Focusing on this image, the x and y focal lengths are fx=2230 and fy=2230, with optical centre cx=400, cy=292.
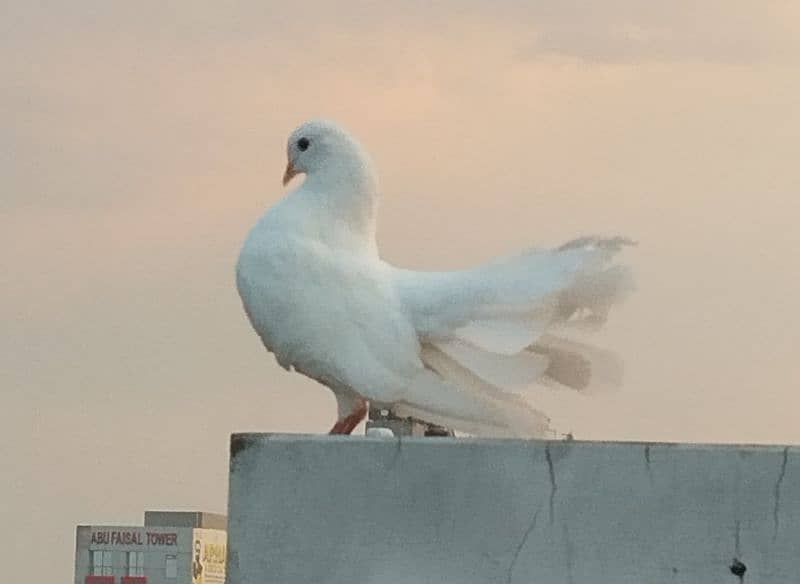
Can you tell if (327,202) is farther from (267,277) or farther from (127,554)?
(127,554)

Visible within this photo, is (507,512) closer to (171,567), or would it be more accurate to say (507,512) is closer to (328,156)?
(328,156)

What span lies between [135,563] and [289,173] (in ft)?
154

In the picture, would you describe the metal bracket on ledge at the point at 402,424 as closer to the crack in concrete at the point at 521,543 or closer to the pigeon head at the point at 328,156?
the pigeon head at the point at 328,156

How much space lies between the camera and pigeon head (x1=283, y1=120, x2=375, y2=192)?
9.43m

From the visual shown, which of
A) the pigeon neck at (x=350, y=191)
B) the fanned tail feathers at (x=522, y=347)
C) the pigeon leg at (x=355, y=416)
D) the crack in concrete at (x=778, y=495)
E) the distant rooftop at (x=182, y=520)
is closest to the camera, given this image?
the crack in concrete at (x=778, y=495)

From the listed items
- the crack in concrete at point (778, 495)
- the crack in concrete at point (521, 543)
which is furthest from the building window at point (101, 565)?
the crack in concrete at point (778, 495)

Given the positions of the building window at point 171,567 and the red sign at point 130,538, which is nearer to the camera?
the building window at point 171,567

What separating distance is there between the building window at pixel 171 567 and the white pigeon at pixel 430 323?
44042 millimetres

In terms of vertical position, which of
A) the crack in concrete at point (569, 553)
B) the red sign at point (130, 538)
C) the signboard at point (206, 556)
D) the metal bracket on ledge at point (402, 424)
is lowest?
the crack in concrete at point (569, 553)

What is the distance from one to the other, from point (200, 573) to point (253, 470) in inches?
1753

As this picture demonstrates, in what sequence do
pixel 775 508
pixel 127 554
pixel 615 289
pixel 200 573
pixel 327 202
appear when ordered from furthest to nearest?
pixel 127 554 < pixel 200 573 < pixel 327 202 < pixel 615 289 < pixel 775 508

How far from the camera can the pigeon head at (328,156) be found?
943 cm

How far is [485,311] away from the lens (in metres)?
9.09

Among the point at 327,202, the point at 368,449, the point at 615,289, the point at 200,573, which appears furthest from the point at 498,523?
the point at 200,573
